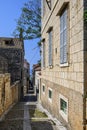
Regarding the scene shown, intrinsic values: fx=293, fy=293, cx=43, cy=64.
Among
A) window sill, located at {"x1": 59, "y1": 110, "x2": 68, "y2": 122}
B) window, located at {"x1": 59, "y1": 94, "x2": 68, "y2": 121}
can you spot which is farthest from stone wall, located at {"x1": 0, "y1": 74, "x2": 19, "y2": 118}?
window sill, located at {"x1": 59, "y1": 110, "x2": 68, "y2": 122}

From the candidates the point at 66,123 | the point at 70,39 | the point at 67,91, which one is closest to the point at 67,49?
the point at 70,39

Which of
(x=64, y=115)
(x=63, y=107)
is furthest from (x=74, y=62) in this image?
(x=63, y=107)

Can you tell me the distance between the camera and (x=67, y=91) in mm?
9102

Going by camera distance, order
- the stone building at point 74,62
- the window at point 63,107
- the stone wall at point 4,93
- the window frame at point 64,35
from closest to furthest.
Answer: the stone building at point 74,62
the window frame at point 64,35
the window at point 63,107
the stone wall at point 4,93

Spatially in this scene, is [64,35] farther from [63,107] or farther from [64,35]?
[63,107]

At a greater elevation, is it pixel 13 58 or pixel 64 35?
pixel 13 58

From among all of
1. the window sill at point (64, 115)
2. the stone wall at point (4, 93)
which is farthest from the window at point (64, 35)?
the stone wall at point (4, 93)

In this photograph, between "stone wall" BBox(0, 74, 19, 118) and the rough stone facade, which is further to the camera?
the rough stone facade

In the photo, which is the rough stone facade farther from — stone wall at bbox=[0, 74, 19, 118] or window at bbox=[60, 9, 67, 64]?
window at bbox=[60, 9, 67, 64]

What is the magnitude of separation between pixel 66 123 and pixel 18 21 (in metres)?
22.3

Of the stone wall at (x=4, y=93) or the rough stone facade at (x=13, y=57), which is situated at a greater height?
the rough stone facade at (x=13, y=57)

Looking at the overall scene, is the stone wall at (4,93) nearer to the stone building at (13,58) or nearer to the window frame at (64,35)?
the window frame at (64,35)

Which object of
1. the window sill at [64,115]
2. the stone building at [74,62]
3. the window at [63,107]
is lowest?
the window sill at [64,115]

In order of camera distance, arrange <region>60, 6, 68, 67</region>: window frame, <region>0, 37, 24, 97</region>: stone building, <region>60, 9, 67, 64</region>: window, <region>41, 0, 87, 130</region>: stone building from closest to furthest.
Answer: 1. <region>41, 0, 87, 130</region>: stone building
2. <region>60, 6, 68, 67</region>: window frame
3. <region>60, 9, 67, 64</region>: window
4. <region>0, 37, 24, 97</region>: stone building
